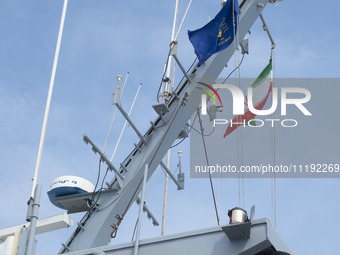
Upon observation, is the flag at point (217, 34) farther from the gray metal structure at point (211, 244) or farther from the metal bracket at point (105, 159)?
the gray metal structure at point (211, 244)

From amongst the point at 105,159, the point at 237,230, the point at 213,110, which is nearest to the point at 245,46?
the point at 213,110

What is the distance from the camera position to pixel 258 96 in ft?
44.5

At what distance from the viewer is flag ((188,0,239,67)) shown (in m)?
12.1

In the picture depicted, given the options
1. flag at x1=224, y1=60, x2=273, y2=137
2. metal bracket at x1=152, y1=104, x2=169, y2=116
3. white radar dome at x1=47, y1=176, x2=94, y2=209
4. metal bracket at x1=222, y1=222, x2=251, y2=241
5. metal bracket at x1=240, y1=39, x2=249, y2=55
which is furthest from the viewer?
flag at x1=224, y1=60, x2=273, y2=137

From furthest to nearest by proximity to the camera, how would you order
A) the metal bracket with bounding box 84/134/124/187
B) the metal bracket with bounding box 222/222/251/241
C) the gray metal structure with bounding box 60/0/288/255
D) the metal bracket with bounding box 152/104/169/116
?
the metal bracket with bounding box 152/104/169/116
the metal bracket with bounding box 84/134/124/187
the gray metal structure with bounding box 60/0/288/255
the metal bracket with bounding box 222/222/251/241

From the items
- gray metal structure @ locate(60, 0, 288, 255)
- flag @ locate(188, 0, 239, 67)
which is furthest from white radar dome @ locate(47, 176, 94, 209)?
flag @ locate(188, 0, 239, 67)

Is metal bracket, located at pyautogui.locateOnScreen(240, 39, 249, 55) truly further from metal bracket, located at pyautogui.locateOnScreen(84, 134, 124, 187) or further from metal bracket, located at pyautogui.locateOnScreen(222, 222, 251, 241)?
metal bracket, located at pyautogui.locateOnScreen(222, 222, 251, 241)

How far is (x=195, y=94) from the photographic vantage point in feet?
40.1

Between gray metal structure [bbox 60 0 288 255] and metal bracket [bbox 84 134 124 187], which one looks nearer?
gray metal structure [bbox 60 0 288 255]

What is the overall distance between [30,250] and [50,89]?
3.75 meters

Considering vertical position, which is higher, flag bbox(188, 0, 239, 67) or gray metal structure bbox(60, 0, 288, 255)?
flag bbox(188, 0, 239, 67)

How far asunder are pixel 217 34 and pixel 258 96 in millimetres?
2003

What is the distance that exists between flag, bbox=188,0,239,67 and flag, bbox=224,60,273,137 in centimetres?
161

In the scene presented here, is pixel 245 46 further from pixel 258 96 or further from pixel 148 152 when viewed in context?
pixel 148 152
